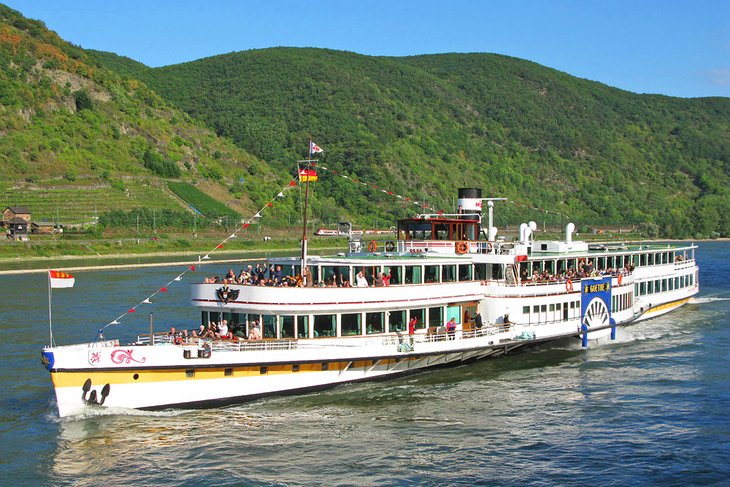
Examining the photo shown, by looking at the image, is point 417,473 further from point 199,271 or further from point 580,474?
point 199,271

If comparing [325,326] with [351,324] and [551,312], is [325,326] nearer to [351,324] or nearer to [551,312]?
[351,324]

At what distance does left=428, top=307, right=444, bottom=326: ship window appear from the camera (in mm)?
29422

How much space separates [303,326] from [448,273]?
267 inches

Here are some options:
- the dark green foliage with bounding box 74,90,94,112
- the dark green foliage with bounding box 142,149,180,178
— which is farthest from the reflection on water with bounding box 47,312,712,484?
the dark green foliage with bounding box 74,90,94,112

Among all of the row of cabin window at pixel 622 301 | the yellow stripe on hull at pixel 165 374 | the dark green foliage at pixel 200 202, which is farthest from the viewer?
the dark green foliage at pixel 200 202

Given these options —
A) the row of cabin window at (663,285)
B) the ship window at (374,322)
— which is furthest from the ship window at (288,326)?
the row of cabin window at (663,285)

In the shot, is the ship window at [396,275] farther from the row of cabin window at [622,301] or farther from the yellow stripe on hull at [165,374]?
the row of cabin window at [622,301]

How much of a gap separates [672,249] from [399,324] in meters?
24.3

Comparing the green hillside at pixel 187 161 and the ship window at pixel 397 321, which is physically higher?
the green hillside at pixel 187 161

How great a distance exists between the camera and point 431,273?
1168 inches

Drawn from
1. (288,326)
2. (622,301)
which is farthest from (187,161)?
(288,326)

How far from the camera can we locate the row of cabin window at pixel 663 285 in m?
43.5

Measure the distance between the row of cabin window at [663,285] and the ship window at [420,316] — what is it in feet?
59.1

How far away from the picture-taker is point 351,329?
27.0m
